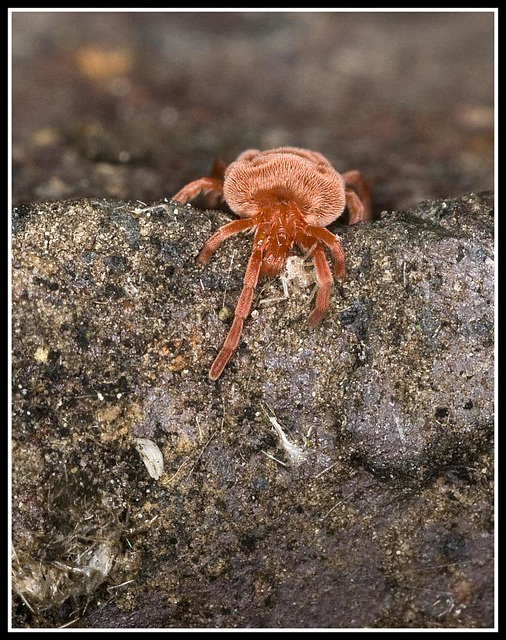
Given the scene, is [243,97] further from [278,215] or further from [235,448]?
[235,448]

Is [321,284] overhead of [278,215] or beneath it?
beneath

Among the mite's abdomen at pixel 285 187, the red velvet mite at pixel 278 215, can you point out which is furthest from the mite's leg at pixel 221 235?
the mite's abdomen at pixel 285 187

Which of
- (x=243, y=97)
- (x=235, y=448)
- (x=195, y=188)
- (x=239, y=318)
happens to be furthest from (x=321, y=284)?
(x=243, y=97)

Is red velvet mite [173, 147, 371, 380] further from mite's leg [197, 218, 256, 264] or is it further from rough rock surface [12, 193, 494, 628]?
rough rock surface [12, 193, 494, 628]

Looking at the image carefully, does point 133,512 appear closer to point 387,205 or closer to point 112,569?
point 112,569

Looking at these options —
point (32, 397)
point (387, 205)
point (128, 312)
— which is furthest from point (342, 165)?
point (32, 397)

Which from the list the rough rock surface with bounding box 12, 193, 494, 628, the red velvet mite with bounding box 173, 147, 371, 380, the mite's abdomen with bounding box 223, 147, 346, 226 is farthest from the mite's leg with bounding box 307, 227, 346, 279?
the mite's abdomen with bounding box 223, 147, 346, 226
